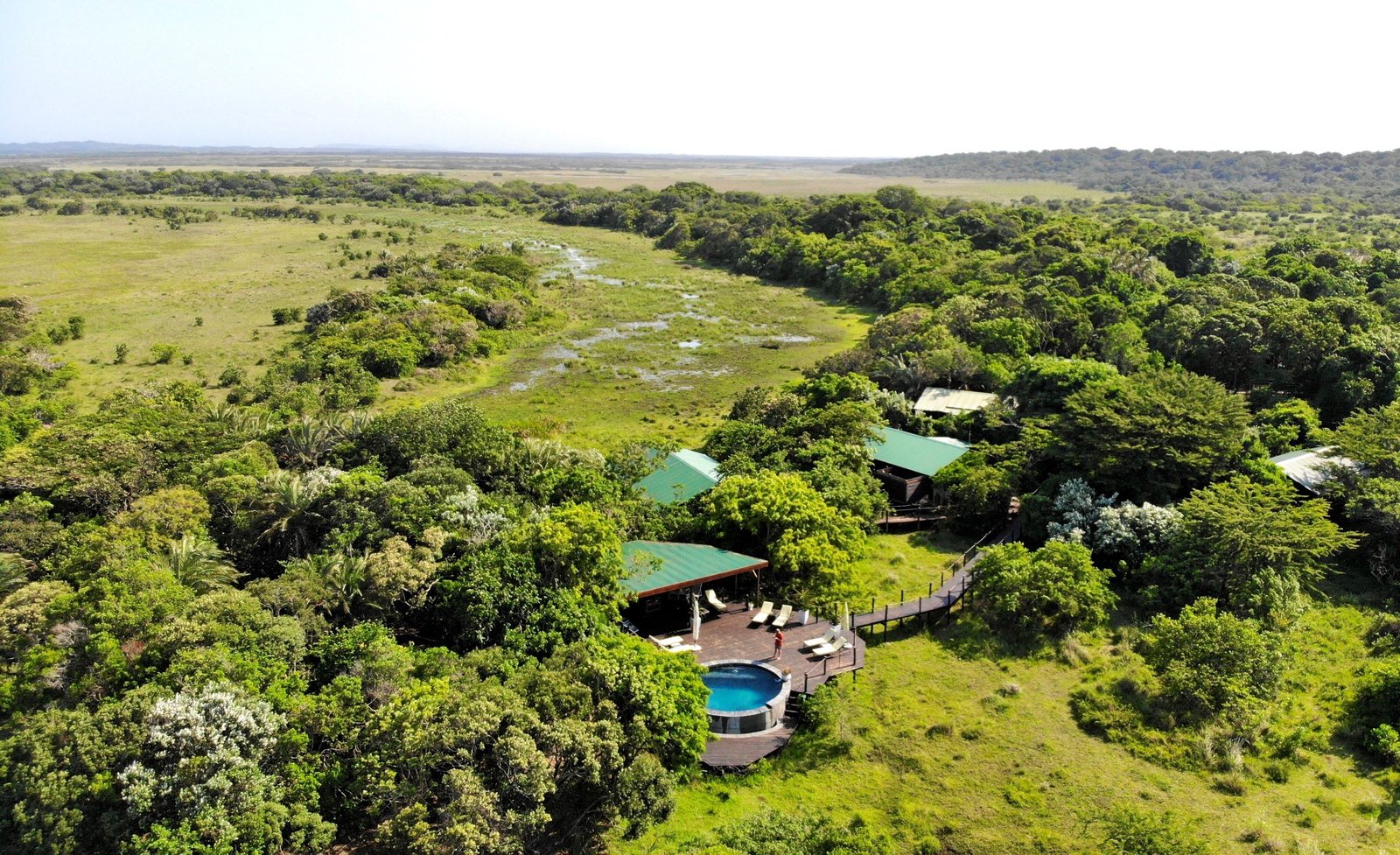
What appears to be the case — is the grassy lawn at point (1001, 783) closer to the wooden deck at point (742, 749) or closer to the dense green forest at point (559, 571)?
the wooden deck at point (742, 749)

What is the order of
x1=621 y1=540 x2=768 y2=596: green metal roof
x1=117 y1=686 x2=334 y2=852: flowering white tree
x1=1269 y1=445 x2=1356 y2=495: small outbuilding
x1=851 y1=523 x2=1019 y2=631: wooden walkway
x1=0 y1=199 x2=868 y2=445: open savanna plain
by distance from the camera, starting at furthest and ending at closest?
x1=0 y1=199 x2=868 y2=445: open savanna plain → x1=1269 y1=445 x2=1356 y2=495: small outbuilding → x1=851 y1=523 x2=1019 y2=631: wooden walkway → x1=621 y1=540 x2=768 y2=596: green metal roof → x1=117 y1=686 x2=334 y2=852: flowering white tree

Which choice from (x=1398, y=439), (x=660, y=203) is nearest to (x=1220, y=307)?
(x=1398, y=439)

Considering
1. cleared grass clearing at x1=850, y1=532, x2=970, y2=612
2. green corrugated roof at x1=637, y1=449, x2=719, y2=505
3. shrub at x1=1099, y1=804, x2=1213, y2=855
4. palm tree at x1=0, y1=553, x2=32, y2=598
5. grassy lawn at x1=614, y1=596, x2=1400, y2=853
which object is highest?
palm tree at x1=0, y1=553, x2=32, y2=598

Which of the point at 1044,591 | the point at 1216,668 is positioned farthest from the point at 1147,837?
the point at 1044,591

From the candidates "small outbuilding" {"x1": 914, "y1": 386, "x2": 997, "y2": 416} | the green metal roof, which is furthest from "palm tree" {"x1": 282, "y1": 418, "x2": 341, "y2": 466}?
"small outbuilding" {"x1": 914, "y1": 386, "x2": 997, "y2": 416}

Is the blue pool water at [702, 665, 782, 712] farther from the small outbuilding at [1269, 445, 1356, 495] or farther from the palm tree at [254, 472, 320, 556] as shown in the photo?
the small outbuilding at [1269, 445, 1356, 495]

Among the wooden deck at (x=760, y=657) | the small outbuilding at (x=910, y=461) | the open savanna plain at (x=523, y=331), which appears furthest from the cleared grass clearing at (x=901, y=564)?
the open savanna plain at (x=523, y=331)

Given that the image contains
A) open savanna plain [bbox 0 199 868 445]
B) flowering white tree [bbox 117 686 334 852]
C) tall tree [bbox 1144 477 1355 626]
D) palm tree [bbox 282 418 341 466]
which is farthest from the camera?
open savanna plain [bbox 0 199 868 445]
